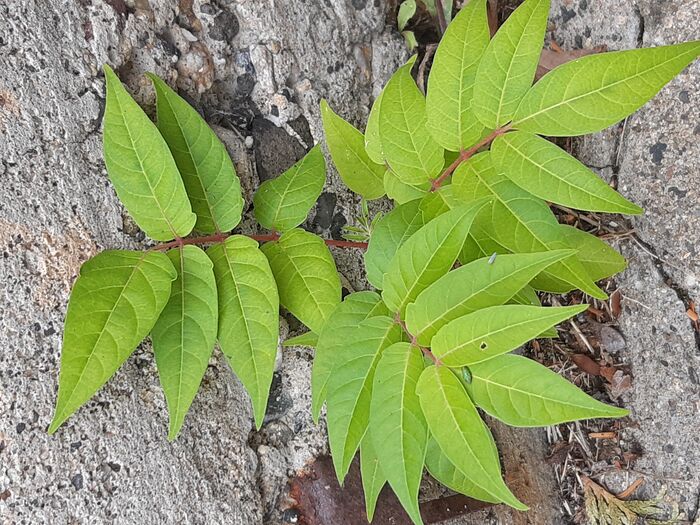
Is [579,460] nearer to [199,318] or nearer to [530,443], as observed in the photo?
[530,443]

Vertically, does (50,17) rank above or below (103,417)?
above

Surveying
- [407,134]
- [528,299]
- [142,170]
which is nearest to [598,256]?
[528,299]

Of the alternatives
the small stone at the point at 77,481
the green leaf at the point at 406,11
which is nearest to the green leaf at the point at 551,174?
the green leaf at the point at 406,11

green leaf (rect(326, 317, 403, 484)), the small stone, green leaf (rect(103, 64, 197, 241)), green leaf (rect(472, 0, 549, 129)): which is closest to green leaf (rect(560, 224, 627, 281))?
green leaf (rect(472, 0, 549, 129))

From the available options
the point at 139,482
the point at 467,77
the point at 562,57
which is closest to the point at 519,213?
the point at 467,77

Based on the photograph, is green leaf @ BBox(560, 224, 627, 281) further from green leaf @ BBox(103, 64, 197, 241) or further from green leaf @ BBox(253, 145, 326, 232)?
green leaf @ BBox(103, 64, 197, 241)

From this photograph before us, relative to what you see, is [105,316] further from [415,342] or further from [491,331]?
[491,331]
